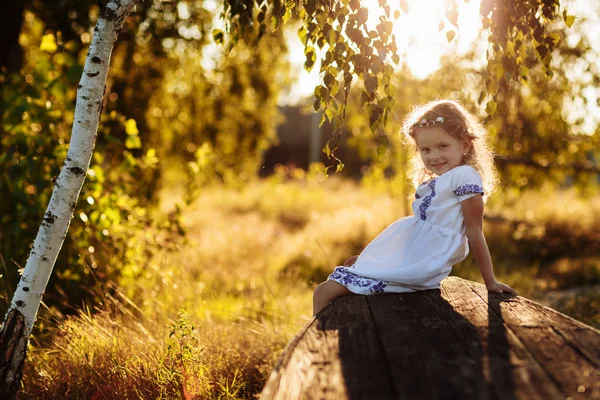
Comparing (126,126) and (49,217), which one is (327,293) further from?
(126,126)

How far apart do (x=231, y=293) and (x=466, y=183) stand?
144 inches

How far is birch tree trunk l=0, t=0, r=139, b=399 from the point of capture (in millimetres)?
2682

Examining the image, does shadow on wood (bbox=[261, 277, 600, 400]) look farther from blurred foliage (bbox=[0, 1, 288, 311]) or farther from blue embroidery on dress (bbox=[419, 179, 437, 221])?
blurred foliage (bbox=[0, 1, 288, 311])

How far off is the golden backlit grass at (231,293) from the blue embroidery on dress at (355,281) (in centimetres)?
72

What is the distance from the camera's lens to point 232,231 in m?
9.54

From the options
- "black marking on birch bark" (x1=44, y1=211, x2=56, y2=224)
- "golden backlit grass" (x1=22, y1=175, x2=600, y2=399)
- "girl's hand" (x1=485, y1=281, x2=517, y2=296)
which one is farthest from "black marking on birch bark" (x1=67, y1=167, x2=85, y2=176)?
"girl's hand" (x1=485, y1=281, x2=517, y2=296)

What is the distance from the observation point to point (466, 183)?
9.34ft

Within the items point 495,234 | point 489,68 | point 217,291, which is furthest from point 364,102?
point 495,234

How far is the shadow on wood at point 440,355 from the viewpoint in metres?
1.64

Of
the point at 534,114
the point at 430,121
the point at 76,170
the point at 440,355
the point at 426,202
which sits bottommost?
the point at 440,355

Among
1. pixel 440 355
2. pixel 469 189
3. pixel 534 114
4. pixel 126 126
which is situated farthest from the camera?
pixel 534 114

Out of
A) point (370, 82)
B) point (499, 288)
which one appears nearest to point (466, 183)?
point (499, 288)

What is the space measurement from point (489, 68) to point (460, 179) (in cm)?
81

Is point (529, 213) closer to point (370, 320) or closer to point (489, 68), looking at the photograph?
point (489, 68)
